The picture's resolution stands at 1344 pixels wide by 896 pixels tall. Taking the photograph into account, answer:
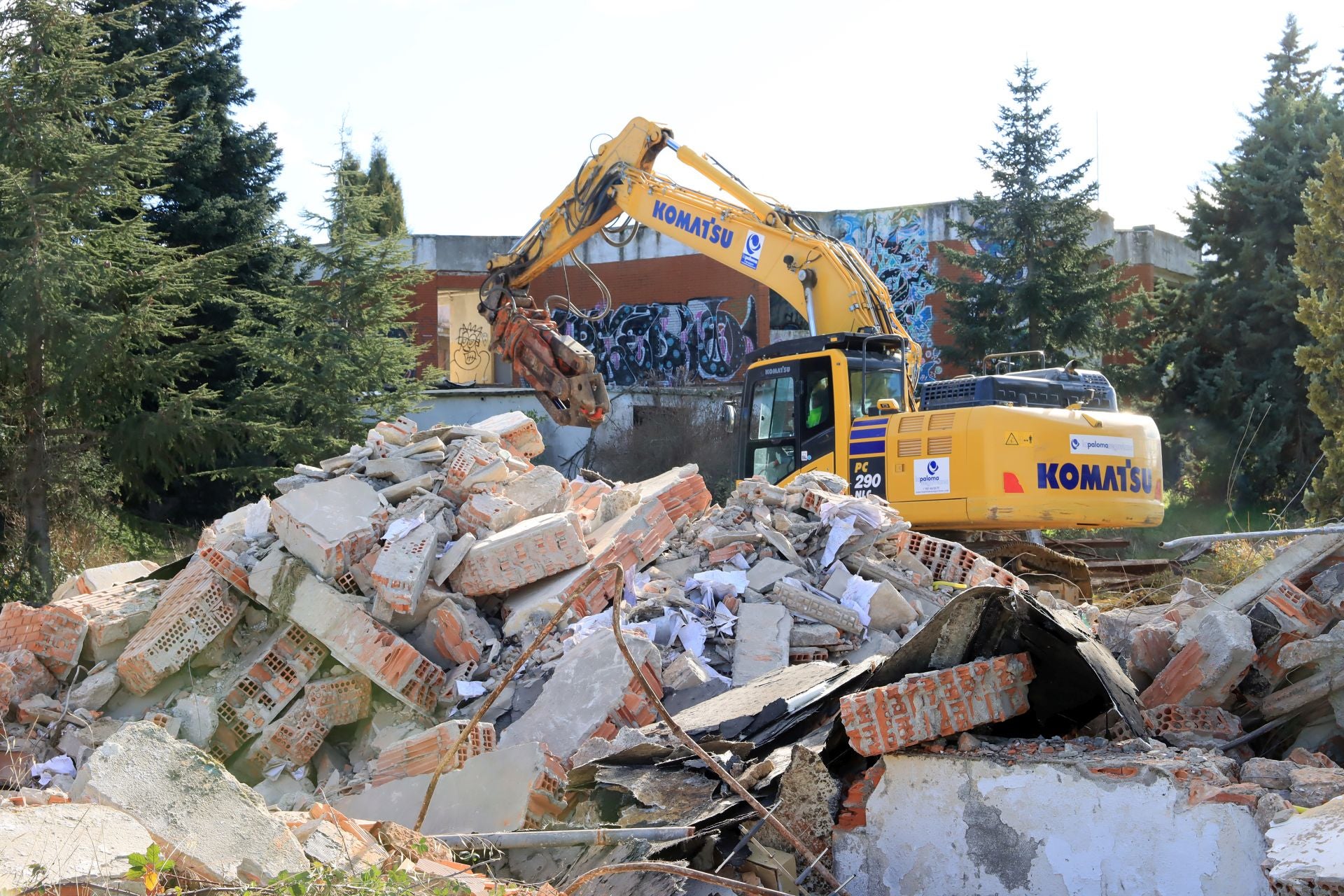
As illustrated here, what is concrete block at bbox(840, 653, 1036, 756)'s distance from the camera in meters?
4.61

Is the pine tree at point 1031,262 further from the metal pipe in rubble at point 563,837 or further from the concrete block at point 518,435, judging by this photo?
the metal pipe in rubble at point 563,837

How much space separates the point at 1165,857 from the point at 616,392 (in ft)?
57.3

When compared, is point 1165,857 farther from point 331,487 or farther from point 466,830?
point 331,487

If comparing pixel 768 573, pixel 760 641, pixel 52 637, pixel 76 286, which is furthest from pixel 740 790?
pixel 76 286

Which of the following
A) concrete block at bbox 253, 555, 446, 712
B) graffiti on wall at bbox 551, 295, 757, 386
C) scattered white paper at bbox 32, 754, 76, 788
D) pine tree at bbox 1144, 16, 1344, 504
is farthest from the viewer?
graffiti on wall at bbox 551, 295, 757, 386

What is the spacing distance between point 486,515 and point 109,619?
9.13 feet

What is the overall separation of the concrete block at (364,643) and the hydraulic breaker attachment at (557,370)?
3.80 m

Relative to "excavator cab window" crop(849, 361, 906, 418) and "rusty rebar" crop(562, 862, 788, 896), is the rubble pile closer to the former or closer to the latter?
"rusty rebar" crop(562, 862, 788, 896)

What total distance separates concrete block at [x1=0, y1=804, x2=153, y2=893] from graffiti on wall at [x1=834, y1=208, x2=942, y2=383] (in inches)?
722

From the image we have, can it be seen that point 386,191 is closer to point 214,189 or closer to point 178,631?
point 214,189

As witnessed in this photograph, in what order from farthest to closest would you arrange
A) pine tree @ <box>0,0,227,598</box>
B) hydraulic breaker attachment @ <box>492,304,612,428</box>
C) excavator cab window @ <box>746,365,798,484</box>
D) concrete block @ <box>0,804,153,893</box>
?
pine tree @ <box>0,0,227,598</box> < hydraulic breaker attachment @ <box>492,304,612,428</box> < excavator cab window @ <box>746,365,798,484</box> < concrete block @ <box>0,804,153,893</box>

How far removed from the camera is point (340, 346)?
15.3 metres

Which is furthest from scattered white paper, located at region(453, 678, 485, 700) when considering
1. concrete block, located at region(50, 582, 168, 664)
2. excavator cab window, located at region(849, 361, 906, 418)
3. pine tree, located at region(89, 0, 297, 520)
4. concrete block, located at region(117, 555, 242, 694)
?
pine tree, located at region(89, 0, 297, 520)

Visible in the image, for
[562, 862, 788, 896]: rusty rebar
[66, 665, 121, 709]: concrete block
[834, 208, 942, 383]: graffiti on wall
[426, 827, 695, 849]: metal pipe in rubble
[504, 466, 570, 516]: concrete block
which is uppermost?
[834, 208, 942, 383]: graffiti on wall
